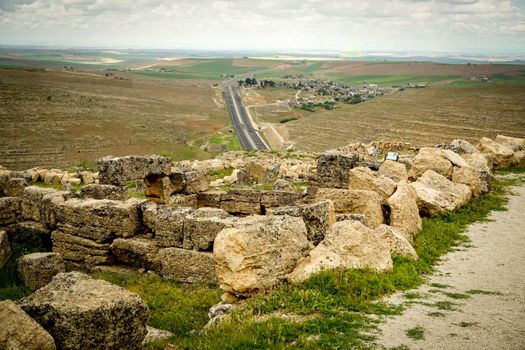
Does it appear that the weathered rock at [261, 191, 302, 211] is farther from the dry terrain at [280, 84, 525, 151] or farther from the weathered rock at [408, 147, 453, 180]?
the dry terrain at [280, 84, 525, 151]

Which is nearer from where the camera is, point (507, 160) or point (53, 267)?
point (53, 267)

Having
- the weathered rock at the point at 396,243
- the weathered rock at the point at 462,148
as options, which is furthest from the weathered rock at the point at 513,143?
the weathered rock at the point at 396,243

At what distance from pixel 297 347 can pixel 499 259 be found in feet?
22.8

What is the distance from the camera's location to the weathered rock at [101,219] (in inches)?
546

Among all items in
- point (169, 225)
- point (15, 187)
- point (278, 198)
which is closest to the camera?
point (169, 225)

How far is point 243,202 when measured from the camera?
18.1 metres

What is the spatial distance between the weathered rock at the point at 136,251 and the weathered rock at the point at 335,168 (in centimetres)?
763

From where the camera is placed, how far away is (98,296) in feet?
27.0

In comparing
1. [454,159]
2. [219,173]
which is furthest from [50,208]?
[219,173]

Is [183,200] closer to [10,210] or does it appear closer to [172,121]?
[10,210]

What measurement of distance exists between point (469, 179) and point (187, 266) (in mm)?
11056

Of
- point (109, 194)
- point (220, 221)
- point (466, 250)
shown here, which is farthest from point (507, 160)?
point (109, 194)

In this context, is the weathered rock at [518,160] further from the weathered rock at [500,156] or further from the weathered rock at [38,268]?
the weathered rock at [38,268]

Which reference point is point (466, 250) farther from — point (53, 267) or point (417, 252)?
point (53, 267)
